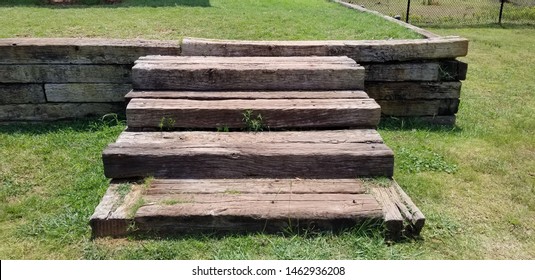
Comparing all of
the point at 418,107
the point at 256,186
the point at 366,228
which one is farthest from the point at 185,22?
the point at 366,228

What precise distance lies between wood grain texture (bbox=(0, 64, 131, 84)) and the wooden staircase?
0.82 metres

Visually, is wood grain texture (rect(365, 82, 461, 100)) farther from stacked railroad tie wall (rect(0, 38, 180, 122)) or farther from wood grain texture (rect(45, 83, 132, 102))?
wood grain texture (rect(45, 83, 132, 102))

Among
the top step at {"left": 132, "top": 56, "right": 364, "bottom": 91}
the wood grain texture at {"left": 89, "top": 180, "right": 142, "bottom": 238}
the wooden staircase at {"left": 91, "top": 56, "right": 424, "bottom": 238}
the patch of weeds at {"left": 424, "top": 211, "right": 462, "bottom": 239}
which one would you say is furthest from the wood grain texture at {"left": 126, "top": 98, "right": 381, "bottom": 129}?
the patch of weeds at {"left": 424, "top": 211, "right": 462, "bottom": 239}

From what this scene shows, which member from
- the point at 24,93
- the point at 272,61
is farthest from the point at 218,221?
the point at 24,93

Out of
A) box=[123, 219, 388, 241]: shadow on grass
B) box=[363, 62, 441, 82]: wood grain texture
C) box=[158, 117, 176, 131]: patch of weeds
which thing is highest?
box=[363, 62, 441, 82]: wood grain texture

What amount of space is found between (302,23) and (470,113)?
3163 millimetres

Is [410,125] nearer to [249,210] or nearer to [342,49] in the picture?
[342,49]

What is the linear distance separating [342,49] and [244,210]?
2458mm

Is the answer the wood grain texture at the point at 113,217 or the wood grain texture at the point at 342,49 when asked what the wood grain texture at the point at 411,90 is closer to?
the wood grain texture at the point at 342,49

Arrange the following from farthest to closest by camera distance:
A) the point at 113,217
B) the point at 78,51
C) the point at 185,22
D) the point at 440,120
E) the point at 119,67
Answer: the point at 185,22 < the point at 440,120 < the point at 119,67 < the point at 78,51 < the point at 113,217

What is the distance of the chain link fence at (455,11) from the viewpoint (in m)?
14.3

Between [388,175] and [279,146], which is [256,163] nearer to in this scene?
[279,146]

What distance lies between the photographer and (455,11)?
55.0 ft

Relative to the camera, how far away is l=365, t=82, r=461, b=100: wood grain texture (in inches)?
191
